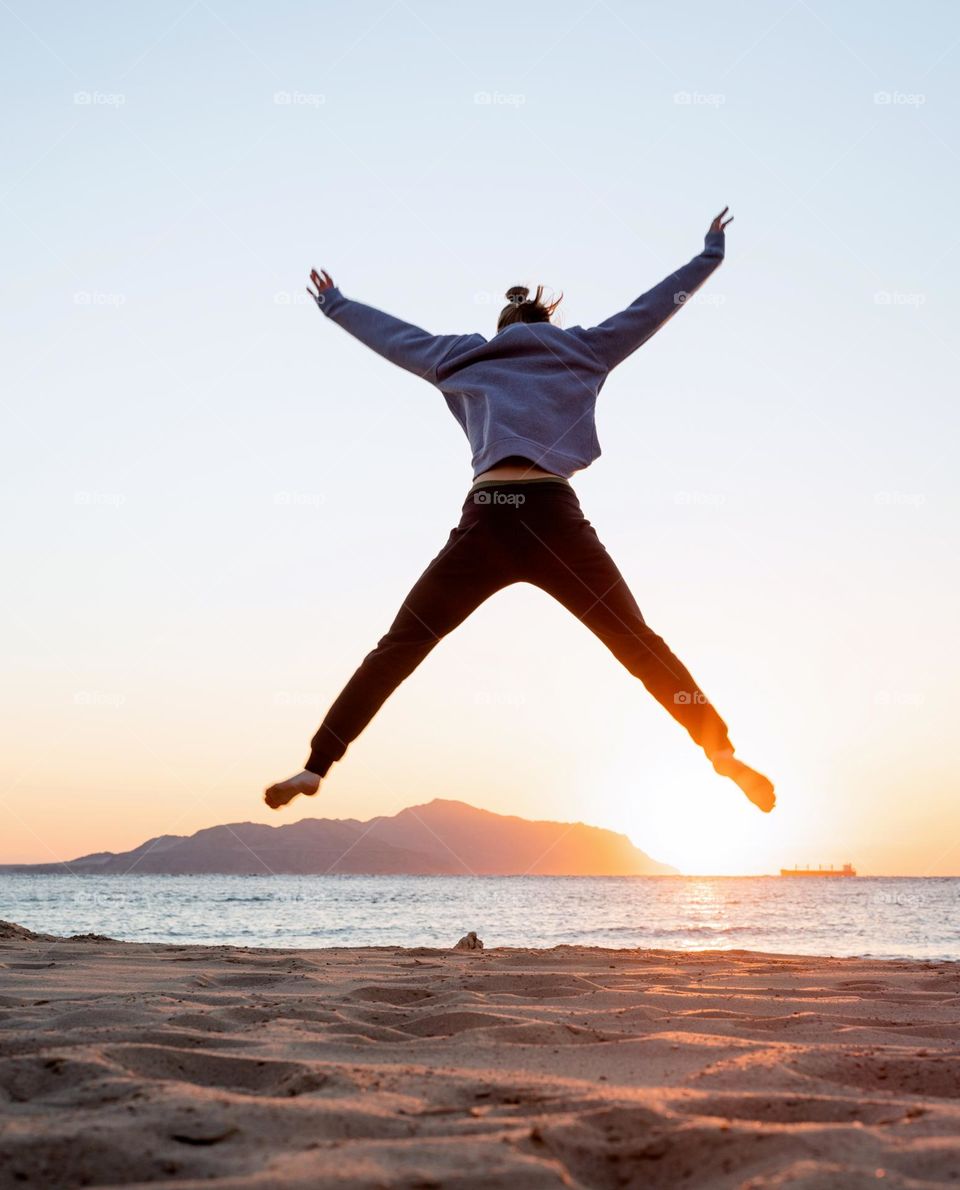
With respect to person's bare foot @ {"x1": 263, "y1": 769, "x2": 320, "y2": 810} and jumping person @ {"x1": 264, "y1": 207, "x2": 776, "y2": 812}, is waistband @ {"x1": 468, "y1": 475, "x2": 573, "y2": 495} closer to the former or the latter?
jumping person @ {"x1": 264, "y1": 207, "x2": 776, "y2": 812}

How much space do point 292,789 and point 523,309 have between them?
7.65 ft

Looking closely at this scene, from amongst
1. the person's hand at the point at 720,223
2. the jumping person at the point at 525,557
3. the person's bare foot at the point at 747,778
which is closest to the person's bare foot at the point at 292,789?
the jumping person at the point at 525,557

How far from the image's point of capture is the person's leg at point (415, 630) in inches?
166

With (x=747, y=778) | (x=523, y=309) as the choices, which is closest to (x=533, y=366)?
(x=523, y=309)

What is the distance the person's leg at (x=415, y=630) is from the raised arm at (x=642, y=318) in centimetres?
96

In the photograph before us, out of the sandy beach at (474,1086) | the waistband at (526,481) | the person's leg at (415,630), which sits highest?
the waistband at (526,481)

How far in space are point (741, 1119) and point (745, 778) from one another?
2.39m

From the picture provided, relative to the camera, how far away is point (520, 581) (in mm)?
4254

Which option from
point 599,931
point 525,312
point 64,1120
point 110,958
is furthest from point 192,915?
point 64,1120

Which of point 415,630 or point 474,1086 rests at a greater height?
point 415,630

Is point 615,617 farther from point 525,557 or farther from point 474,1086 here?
point 474,1086

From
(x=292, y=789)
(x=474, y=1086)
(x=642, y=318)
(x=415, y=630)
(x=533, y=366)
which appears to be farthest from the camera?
(x=642, y=318)

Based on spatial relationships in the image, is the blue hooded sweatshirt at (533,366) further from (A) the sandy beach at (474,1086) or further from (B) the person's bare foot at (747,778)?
(A) the sandy beach at (474,1086)

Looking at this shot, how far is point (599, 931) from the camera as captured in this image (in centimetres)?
2188
